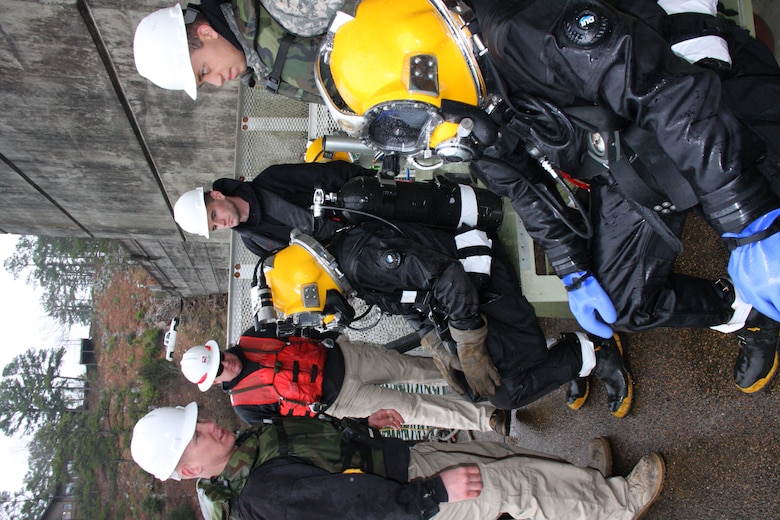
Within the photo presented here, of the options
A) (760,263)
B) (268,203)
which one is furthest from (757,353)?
(268,203)

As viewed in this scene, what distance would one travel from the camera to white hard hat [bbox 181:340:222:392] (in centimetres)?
362

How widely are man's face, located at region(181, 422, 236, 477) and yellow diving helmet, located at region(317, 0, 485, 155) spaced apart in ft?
7.69

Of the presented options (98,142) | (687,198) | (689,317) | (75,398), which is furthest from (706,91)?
(75,398)

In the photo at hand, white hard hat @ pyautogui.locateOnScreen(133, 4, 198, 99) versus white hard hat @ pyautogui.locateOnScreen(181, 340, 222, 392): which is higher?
white hard hat @ pyautogui.locateOnScreen(133, 4, 198, 99)

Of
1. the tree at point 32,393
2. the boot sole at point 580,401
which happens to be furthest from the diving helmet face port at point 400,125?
the tree at point 32,393

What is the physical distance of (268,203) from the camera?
3.84m

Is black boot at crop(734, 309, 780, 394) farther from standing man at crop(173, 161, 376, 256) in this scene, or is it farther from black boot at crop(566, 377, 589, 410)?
standing man at crop(173, 161, 376, 256)

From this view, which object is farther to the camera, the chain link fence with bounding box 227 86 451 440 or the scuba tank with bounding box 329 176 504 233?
the chain link fence with bounding box 227 86 451 440

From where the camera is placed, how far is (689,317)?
2.75 meters

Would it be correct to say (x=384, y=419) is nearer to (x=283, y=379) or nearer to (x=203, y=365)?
(x=283, y=379)

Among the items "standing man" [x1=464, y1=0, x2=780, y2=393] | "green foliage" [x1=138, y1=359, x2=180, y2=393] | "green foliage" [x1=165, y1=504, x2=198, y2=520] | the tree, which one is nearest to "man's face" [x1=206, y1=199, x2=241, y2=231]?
"standing man" [x1=464, y1=0, x2=780, y2=393]

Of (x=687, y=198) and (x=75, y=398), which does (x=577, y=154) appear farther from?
(x=75, y=398)

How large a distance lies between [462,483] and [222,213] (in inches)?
99.2

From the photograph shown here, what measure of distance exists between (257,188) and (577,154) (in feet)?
8.33
